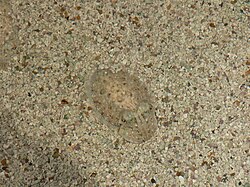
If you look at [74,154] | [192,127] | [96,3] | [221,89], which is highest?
[96,3]

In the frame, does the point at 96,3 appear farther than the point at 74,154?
Yes

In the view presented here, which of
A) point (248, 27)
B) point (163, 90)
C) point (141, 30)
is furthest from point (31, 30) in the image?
point (248, 27)

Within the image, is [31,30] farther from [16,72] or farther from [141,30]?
[141,30]

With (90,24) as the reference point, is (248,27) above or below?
above

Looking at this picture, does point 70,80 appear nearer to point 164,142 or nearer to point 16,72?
point 16,72
